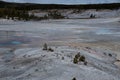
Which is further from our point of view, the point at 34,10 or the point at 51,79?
the point at 34,10

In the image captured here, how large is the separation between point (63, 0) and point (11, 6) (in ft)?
19.9

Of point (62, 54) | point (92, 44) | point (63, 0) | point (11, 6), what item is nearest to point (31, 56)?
point (62, 54)

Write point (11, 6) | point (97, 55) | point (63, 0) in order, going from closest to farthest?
point (97, 55) < point (63, 0) < point (11, 6)

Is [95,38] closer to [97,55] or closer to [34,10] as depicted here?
[97,55]

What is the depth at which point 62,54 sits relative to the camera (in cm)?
981

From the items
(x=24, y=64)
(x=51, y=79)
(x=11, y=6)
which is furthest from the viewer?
(x=11, y=6)

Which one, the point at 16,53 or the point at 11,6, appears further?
the point at 11,6

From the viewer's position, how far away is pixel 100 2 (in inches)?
1016

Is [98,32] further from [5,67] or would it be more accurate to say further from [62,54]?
[5,67]

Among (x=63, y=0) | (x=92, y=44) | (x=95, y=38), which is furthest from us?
(x=63, y=0)

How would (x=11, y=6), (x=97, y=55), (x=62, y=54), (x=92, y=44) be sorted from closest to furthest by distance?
(x=62, y=54), (x=97, y=55), (x=92, y=44), (x=11, y=6)

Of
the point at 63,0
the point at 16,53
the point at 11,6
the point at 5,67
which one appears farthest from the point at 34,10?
the point at 5,67

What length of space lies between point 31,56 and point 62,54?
796 mm

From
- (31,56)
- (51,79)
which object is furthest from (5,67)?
(51,79)
